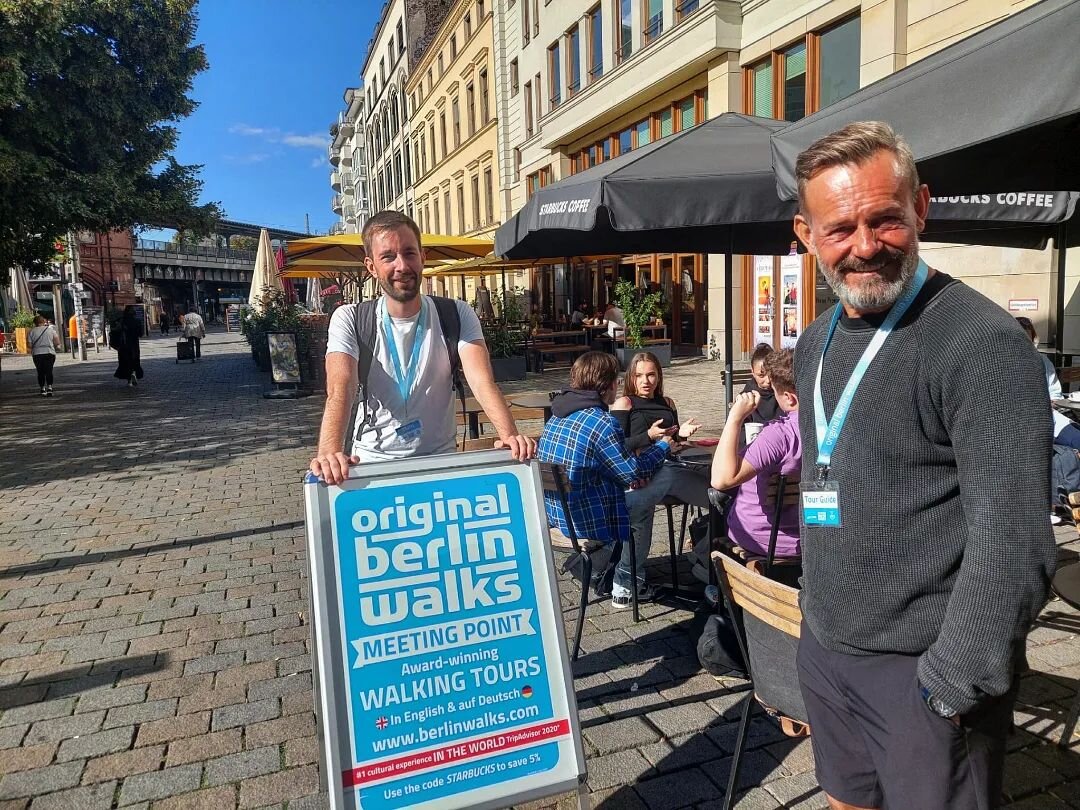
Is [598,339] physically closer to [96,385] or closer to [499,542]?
[96,385]

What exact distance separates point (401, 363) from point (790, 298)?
515 inches

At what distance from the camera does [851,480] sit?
1524 millimetres

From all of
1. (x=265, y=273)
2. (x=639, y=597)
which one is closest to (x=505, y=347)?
(x=265, y=273)

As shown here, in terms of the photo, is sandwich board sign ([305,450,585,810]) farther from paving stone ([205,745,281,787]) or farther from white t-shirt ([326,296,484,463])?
paving stone ([205,745,281,787])

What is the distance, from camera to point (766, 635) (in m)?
2.25

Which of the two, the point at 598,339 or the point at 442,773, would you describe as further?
the point at 598,339

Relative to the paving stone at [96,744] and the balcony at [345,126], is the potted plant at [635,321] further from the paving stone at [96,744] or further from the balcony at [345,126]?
the balcony at [345,126]

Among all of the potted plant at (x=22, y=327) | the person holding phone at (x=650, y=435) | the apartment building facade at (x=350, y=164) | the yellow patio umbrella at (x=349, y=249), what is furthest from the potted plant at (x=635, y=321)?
the apartment building facade at (x=350, y=164)

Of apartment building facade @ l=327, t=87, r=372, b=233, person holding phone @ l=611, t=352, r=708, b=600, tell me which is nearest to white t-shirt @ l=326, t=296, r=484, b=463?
person holding phone @ l=611, t=352, r=708, b=600

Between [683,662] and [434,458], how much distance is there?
6.17ft

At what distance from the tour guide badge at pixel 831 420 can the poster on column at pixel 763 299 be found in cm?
1423

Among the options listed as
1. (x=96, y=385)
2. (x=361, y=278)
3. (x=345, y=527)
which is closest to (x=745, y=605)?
(x=345, y=527)

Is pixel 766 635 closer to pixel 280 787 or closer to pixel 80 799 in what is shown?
pixel 280 787

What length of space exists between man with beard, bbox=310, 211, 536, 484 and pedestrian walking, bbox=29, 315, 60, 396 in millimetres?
15416
